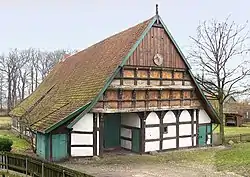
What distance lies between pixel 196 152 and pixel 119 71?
23.8 ft

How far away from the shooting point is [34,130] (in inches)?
707

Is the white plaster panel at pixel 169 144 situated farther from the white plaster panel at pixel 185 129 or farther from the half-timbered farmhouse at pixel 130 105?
the white plaster panel at pixel 185 129

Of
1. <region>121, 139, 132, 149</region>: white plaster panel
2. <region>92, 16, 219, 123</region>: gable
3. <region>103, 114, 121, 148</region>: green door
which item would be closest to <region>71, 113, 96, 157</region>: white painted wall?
<region>92, 16, 219, 123</region>: gable

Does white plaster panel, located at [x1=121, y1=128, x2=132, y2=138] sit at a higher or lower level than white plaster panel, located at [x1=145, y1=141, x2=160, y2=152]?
higher

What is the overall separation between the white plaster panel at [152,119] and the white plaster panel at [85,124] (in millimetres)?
3840

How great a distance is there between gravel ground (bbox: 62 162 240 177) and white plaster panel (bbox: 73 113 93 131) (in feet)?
6.73

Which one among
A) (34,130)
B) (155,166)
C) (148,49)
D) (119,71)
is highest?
(148,49)

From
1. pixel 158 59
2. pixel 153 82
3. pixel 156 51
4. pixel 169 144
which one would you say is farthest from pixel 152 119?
pixel 156 51

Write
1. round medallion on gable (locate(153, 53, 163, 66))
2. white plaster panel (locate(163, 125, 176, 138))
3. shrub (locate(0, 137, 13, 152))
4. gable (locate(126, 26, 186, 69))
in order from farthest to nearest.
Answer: white plaster panel (locate(163, 125, 176, 138)) < round medallion on gable (locate(153, 53, 163, 66)) < gable (locate(126, 26, 186, 69)) < shrub (locate(0, 137, 13, 152))

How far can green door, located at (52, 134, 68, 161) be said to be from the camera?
55.6 ft

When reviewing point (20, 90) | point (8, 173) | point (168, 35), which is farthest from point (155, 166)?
point (20, 90)

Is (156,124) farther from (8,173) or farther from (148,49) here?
(8,173)

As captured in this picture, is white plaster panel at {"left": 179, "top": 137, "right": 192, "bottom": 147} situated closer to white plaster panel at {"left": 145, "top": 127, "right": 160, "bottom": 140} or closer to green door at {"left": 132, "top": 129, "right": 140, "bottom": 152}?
white plaster panel at {"left": 145, "top": 127, "right": 160, "bottom": 140}

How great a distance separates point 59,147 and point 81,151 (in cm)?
128
